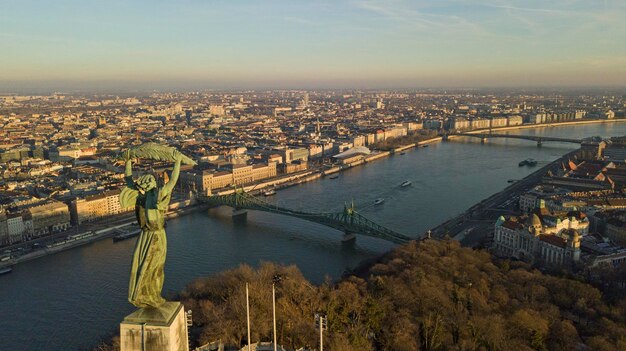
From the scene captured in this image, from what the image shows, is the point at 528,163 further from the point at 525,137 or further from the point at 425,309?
the point at 425,309

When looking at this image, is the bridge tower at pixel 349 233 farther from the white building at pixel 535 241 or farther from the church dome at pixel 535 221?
the church dome at pixel 535 221

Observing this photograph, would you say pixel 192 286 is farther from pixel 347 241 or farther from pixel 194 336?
pixel 347 241

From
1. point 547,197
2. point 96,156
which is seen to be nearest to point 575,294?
point 547,197

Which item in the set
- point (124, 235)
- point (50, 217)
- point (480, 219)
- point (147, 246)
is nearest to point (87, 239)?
point (124, 235)

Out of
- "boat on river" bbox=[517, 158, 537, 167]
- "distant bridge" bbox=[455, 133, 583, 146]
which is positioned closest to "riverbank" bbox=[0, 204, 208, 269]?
"boat on river" bbox=[517, 158, 537, 167]

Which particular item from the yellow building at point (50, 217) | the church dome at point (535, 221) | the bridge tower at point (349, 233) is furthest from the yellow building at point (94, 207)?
the church dome at point (535, 221)

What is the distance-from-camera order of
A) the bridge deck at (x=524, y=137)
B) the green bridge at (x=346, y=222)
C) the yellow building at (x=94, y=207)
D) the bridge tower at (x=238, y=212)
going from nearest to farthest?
the green bridge at (x=346, y=222)
the yellow building at (x=94, y=207)
the bridge tower at (x=238, y=212)
the bridge deck at (x=524, y=137)

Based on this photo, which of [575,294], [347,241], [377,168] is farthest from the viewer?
[377,168]
